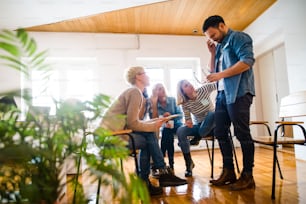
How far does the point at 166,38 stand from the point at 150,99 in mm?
2467

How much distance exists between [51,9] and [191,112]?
2.63 meters

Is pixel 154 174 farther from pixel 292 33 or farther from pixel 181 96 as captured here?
pixel 292 33

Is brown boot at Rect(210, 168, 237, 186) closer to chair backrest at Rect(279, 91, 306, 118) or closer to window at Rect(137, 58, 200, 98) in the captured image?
chair backrest at Rect(279, 91, 306, 118)

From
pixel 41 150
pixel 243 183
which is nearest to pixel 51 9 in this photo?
pixel 243 183

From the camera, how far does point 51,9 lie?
3.67 m

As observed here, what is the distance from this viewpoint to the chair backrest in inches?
80.7

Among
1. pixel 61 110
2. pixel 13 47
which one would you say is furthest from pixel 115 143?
pixel 13 47

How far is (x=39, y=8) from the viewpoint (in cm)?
362

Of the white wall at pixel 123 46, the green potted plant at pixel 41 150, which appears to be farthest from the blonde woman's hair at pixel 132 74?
the white wall at pixel 123 46

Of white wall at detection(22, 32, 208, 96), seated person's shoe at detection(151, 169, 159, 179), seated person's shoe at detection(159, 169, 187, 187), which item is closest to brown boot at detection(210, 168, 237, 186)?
seated person's shoe at detection(159, 169, 187, 187)

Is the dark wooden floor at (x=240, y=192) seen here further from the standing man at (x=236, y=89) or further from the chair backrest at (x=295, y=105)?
the chair backrest at (x=295, y=105)

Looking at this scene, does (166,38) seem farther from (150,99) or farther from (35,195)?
(35,195)

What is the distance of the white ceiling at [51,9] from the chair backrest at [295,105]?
2362 millimetres

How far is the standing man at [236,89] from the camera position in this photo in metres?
1.72
